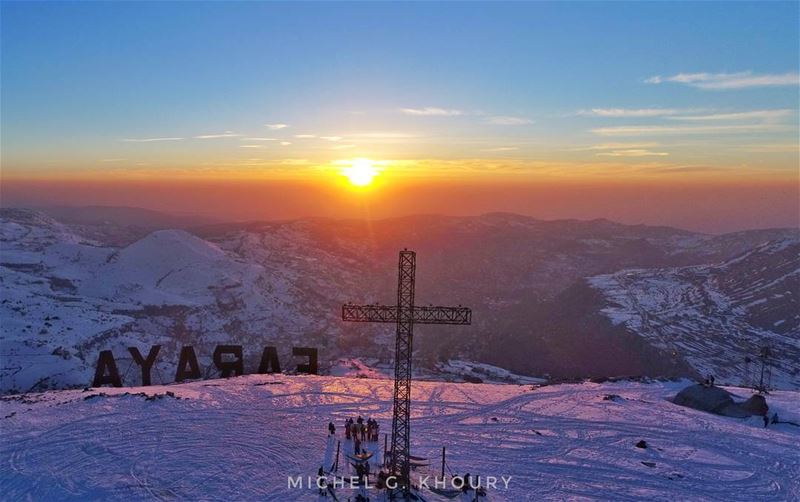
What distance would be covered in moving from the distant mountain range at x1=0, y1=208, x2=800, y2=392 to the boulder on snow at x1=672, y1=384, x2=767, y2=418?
30.5m

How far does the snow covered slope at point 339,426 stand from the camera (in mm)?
27844

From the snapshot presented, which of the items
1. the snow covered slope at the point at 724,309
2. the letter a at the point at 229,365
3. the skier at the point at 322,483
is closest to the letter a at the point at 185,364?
the letter a at the point at 229,365

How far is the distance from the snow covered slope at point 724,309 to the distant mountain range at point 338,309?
339 millimetres

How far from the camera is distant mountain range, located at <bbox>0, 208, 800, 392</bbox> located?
68062 mm

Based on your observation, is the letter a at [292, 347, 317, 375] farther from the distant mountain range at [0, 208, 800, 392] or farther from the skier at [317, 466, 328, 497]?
the skier at [317, 466, 328, 497]

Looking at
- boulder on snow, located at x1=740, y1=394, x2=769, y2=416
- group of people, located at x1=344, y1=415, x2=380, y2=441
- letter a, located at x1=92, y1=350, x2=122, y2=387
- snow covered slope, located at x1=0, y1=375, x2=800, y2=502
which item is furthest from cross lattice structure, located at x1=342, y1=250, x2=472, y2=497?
letter a, located at x1=92, y1=350, x2=122, y2=387

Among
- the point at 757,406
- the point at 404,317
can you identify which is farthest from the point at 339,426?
the point at 757,406

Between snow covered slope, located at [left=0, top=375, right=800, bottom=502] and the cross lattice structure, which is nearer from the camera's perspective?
the cross lattice structure

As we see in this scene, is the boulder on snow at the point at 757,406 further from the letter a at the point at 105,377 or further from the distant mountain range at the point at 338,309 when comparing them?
the letter a at the point at 105,377

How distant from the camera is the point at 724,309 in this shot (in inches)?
3725

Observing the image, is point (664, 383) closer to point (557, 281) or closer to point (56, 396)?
point (56, 396)

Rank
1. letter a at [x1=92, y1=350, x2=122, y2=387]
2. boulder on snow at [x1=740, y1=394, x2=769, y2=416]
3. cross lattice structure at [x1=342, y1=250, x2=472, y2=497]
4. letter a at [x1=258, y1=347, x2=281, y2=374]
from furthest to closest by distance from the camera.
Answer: letter a at [x1=258, y1=347, x2=281, y2=374] < letter a at [x1=92, y1=350, x2=122, y2=387] < boulder on snow at [x1=740, y1=394, x2=769, y2=416] < cross lattice structure at [x1=342, y1=250, x2=472, y2=497]

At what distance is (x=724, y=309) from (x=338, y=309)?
71.4 m

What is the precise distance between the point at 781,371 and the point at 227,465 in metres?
75.7
